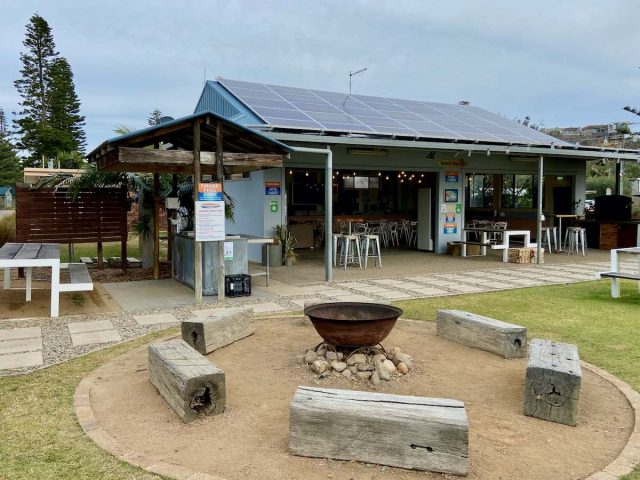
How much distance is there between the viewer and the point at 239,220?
44.8ft

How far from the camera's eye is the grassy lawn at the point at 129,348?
280cm

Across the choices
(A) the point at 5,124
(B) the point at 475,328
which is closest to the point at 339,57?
(B) the point at 475,328

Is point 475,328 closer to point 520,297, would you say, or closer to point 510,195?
point 520,297

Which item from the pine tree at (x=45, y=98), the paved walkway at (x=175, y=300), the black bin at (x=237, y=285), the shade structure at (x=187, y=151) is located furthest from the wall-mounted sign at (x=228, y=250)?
the pine tree at (x=45, y=98)

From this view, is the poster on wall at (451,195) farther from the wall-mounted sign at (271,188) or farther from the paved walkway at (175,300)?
the wall-mounted sign at (271,188)

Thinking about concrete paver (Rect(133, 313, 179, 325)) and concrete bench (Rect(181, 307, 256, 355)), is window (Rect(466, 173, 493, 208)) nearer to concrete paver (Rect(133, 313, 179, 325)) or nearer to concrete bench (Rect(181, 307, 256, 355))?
concrete paver (Rect(133, 313, 179, 325))

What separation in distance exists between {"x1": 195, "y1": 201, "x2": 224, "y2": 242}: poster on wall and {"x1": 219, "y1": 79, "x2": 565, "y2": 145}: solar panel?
10.8ft

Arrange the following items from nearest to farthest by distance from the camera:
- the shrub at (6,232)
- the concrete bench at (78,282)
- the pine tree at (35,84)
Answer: the concrete bench at (78,282) → the shrub at (6,232) → the pine tree at (35,84)

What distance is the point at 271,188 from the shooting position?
12195 millimetres

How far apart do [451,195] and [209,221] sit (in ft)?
29.8

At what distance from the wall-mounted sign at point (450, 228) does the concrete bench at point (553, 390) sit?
11.3 meters

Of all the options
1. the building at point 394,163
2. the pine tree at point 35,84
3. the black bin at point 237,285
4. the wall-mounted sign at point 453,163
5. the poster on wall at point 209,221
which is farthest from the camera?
the pine tree at point 35,84

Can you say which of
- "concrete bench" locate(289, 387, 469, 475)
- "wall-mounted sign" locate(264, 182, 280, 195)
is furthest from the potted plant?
"concrete bench" locate(289, 387, 469, 475)

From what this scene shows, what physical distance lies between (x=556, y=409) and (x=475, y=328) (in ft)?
5.64
